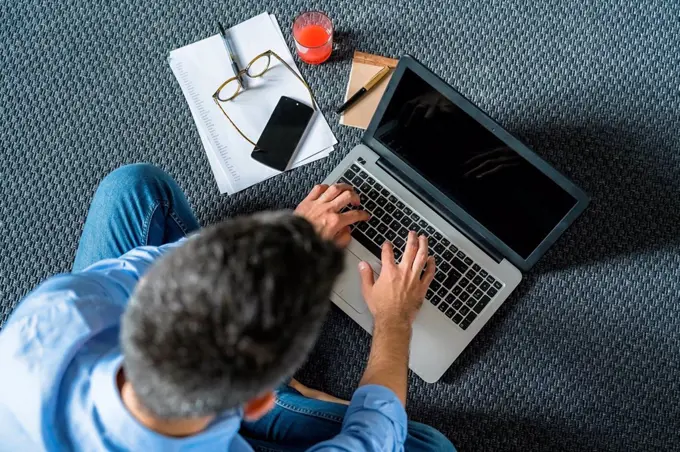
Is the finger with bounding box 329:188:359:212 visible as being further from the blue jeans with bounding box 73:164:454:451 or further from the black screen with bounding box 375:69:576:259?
the blue jeans with bounding box 73:164:454:451

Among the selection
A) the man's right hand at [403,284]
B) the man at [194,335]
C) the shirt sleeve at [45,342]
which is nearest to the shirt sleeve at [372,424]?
the man at [194,335]

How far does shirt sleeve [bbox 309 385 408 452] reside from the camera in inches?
33.4

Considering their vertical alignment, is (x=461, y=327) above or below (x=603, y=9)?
below

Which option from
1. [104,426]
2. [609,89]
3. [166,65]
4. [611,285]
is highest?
[166,65]

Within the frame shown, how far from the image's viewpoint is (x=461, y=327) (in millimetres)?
1065

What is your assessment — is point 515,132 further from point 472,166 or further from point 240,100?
point 240,100

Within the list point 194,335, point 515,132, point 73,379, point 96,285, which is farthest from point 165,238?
point 515,132

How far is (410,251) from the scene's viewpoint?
3.44ft

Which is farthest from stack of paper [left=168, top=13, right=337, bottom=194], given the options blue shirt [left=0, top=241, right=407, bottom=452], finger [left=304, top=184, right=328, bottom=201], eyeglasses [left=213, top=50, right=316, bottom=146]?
blue shirt [left=0, top=241, right=407, bottom=452]

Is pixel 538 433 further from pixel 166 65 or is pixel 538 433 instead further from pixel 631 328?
pixel 166 65

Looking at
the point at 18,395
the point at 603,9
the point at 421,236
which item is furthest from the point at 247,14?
the point at 18,395

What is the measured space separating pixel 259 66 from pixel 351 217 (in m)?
0.41

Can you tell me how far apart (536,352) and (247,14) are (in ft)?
3.14

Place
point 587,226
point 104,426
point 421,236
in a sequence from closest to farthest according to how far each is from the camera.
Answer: point 104,426, point 421,236, point 587,226
